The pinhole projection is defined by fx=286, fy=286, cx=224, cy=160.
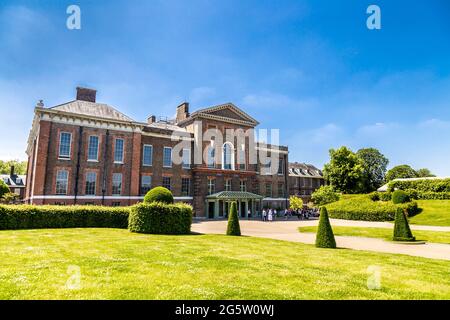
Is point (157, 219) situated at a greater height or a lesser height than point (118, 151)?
lesser

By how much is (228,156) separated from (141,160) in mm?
13716

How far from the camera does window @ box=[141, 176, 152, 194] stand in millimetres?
36750

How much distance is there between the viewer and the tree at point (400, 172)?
76.9m

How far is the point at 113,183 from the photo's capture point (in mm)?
34125

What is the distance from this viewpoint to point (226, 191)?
41688mm

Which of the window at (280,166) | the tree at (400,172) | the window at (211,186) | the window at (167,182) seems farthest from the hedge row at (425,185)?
the window at (167,182)

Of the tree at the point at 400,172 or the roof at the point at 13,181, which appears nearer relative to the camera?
the roof at the point at 13,181

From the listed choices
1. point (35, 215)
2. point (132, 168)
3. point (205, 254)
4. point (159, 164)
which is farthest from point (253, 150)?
point (205, 254)

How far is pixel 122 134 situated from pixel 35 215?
1647cm

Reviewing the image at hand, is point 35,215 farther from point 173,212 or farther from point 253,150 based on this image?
point 253,150

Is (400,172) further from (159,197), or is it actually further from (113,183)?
(159,197)

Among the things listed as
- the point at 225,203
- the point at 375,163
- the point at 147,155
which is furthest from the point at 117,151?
the point at 375,163

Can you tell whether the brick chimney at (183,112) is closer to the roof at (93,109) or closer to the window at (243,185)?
the roof at (93,109)

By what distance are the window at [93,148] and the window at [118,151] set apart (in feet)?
7.31
